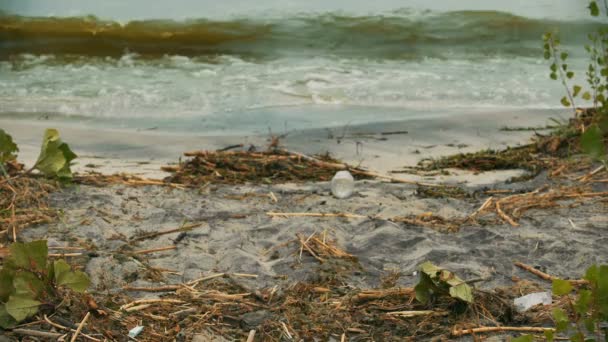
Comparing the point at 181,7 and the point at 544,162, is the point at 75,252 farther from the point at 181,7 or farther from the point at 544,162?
the point at 181,7

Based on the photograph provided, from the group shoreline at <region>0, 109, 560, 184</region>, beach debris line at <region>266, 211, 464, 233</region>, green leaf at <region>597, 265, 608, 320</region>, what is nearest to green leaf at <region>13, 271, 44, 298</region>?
beach debris line at <region>266, 211, 464, 233</region>

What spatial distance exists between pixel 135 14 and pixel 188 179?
858cm

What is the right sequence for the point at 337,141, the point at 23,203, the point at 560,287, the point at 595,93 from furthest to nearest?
the point at 337,141 → the point at 595,93 → the point at 23,203 → the point at 560,287

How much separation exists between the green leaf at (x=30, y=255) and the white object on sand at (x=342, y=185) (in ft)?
5.69

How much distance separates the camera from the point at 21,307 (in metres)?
2.31

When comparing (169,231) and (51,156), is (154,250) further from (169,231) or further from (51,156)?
(51,156)

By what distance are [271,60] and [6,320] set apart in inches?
285

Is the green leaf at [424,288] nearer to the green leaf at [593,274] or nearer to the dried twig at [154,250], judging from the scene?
the green leaf at [593,274]

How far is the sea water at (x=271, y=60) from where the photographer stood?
21.6ft

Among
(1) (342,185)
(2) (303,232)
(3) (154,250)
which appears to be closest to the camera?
(3) (154,250)

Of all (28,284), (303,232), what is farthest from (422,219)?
(28,284)

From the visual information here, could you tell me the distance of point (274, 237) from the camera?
10.6 feet

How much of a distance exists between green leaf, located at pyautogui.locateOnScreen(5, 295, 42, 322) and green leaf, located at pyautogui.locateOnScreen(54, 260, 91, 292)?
95 mm

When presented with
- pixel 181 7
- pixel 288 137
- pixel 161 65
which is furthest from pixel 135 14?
pixel 288 137
